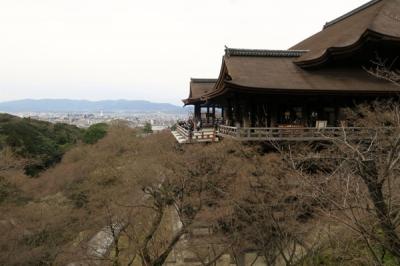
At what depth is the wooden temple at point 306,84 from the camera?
13.7m

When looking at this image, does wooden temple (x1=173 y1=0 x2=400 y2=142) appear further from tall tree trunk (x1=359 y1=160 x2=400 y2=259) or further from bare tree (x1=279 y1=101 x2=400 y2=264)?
tall tree trunk (x1=359 y1=160 x2=400 y2=259)

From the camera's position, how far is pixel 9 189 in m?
14.4

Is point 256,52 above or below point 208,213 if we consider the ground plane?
above

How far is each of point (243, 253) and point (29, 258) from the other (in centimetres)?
902

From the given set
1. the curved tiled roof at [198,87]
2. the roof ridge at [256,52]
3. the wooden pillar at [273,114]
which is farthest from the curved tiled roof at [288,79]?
the curved tiled roof at [198,87]

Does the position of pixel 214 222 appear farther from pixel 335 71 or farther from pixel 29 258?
pixel 335 71

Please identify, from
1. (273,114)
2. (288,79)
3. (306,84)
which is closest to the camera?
(306,84)

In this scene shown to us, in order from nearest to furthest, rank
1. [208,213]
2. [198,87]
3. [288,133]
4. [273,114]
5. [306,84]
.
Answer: [208,213]
[288,133]
[306,84]
[273,114]
[198,87]

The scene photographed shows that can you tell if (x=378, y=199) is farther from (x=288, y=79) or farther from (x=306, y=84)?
(x=288, y=79)

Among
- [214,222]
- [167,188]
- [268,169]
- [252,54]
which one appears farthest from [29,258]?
[252,54]

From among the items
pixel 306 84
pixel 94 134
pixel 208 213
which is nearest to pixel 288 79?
pixel 306 84

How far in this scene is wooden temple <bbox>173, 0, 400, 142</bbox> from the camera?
13703 millimetres

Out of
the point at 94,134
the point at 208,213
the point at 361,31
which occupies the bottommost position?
the point at 208,213

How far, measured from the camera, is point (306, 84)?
14.7 metres
